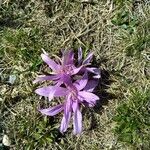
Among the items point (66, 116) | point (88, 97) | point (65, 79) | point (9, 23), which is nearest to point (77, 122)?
point (66, 116)

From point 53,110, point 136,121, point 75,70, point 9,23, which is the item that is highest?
point 9,23

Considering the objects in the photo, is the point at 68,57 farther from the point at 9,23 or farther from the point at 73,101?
the point at 9,23

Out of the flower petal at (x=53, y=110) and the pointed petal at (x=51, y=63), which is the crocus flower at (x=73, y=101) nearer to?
the flower petal at (x=53, y=110)


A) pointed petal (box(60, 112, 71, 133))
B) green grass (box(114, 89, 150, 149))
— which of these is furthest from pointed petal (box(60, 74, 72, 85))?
green grass (box(114, 89, 150, 149))

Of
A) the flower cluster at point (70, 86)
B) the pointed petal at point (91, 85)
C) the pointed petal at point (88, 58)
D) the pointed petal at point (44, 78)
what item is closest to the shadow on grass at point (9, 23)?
the flower cluster at point (70, 86)

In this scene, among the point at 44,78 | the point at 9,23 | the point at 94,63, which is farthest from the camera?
the point at 9,23

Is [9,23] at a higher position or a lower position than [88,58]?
higher

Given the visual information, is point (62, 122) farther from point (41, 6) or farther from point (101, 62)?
point (41, 6)
